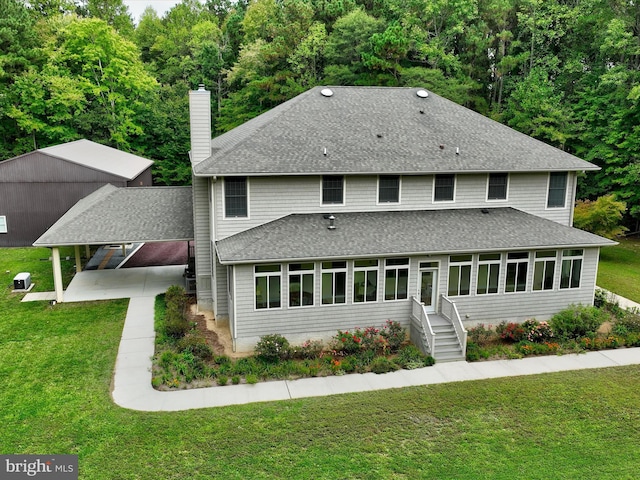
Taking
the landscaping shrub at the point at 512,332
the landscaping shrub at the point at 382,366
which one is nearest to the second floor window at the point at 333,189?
the landscaping shrub at the point at 382,366

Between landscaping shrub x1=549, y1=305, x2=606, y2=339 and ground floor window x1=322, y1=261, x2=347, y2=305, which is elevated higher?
ground floor window x1=322, y1=261, x2=347, y2=305

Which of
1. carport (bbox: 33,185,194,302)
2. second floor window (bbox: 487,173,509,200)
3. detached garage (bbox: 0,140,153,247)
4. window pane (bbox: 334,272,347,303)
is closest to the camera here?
window pane (bbox: 334,272,347,303)

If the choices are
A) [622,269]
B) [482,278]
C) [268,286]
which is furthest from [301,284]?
[622,269]

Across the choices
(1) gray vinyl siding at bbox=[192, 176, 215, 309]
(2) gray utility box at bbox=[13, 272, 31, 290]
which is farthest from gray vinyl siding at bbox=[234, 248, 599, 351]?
(2) gray utility box at bbox=[13, 272, 31, 290]

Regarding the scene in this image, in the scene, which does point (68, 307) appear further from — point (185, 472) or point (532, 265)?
point (532, 265)

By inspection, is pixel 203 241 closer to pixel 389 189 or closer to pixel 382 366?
pixel 389 189

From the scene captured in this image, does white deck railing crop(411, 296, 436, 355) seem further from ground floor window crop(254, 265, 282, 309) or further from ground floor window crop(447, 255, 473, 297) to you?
ground floor window crop(254, 265, 282, 309)
